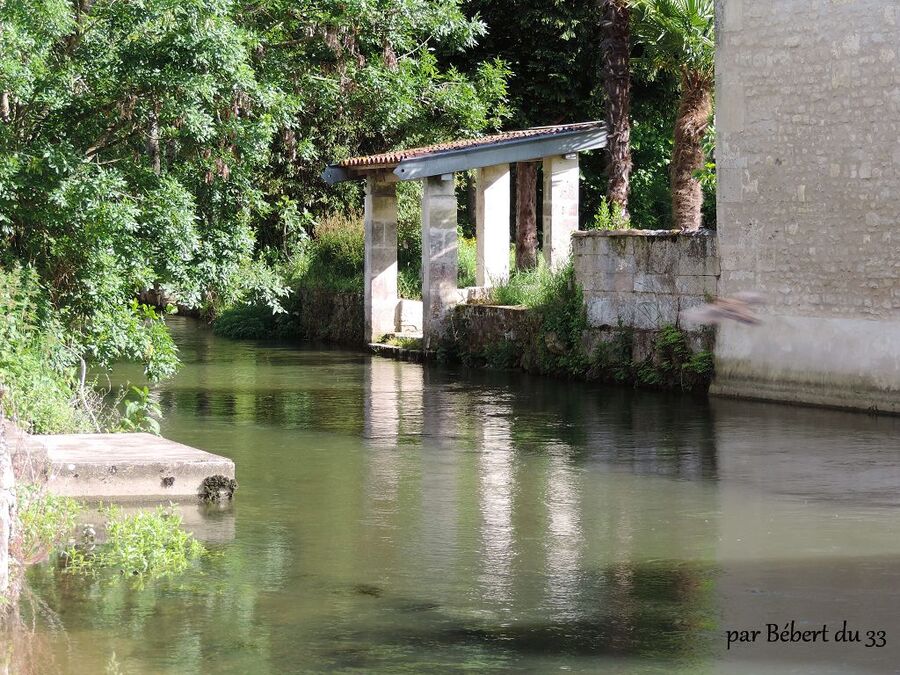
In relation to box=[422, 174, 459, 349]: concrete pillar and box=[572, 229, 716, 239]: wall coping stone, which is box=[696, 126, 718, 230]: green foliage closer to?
box=[572, 229, 716, 239]: wall coping stone

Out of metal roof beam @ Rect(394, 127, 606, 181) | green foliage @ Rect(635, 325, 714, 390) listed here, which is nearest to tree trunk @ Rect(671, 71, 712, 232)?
metal roof beam @ Rect(394, 127, 606, 181)

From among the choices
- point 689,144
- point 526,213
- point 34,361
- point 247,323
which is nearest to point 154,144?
point 34,361

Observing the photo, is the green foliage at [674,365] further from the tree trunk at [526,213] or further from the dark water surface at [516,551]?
the tree trunk at [526,213]

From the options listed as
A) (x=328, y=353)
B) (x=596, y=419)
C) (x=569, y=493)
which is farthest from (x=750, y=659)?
(x=328, y=353)

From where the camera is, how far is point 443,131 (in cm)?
2980

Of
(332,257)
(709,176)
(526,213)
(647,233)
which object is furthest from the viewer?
(332,257)

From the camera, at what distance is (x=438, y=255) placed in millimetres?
24203

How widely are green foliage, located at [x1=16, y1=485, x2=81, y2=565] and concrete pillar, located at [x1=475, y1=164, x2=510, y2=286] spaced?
17003 mm

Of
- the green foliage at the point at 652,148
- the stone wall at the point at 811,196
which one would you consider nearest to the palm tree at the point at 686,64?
the stone wall at the point at 811,196

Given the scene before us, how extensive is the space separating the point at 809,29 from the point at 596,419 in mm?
5527

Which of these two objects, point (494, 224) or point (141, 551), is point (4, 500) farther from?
point (494, 224)

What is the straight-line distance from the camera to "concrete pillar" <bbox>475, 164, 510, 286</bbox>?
85.3 feet

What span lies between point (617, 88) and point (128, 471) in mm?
16787

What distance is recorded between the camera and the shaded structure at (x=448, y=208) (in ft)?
79.5
